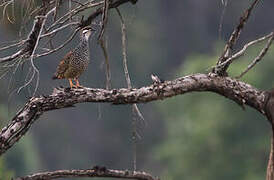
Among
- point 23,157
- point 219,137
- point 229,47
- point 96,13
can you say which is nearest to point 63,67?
point 96,13

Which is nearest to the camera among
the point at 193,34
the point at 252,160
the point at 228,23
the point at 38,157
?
the point at 252,160

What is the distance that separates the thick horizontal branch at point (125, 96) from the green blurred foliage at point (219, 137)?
77.3 ft

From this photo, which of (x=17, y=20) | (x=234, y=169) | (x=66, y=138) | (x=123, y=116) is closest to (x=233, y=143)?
(x=234, y=169)

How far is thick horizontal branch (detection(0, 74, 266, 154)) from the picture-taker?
5.26 m

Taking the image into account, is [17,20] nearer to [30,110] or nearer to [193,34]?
[30,110]

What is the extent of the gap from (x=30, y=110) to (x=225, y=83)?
1.11m

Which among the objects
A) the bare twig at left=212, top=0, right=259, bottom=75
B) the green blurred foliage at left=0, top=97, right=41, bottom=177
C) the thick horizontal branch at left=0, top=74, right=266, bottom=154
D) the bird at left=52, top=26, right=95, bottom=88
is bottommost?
the thick horizontal branch at left=0, top=74, right=266, bottom=154

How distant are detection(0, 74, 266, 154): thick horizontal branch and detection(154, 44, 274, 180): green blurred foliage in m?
23.6

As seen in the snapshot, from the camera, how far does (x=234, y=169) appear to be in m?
30.7

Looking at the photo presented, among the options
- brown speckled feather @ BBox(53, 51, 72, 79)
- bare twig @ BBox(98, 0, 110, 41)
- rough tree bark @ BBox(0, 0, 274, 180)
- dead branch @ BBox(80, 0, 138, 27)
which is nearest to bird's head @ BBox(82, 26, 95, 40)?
brown speckled feather @ BBox(53, 51, 72, 79)

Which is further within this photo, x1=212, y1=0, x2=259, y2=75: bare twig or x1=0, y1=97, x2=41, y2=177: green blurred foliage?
x1=0, y1=97, x2=41, y2=177: green blurred foliage

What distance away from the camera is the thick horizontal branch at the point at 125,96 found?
17.3 ft

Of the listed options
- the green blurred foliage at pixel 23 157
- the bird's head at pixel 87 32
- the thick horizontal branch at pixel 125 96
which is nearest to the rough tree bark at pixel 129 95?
the thick horizontal branch at pixel 125 96

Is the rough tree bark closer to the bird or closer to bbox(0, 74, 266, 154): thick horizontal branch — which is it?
bbox(0, 74, 266, 154): thick horizontal branch
